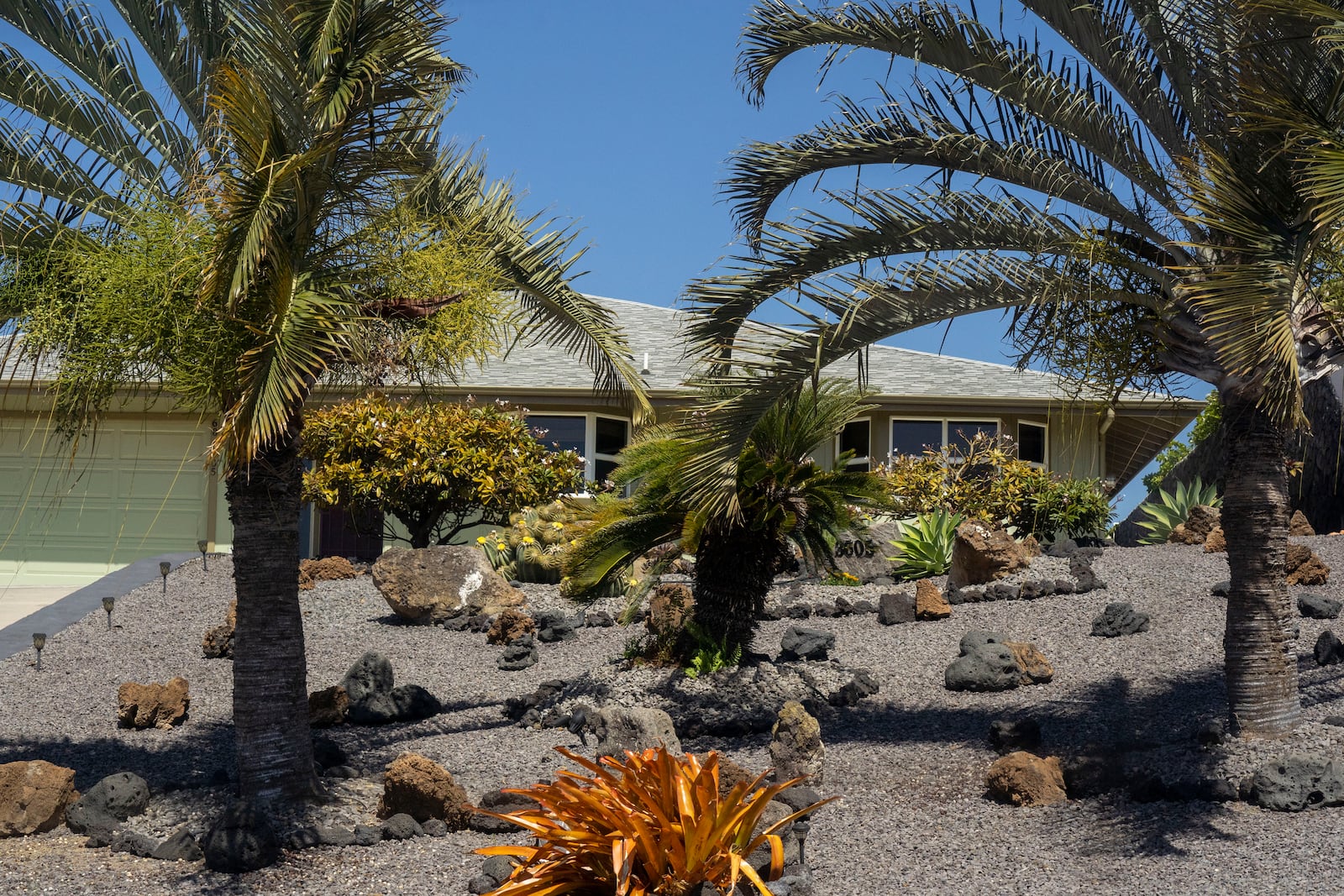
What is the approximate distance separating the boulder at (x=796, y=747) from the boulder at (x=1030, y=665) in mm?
3329

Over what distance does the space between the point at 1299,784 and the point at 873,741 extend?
2.95 metres

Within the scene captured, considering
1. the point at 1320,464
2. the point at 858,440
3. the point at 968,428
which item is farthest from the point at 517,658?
the point at 1320,464

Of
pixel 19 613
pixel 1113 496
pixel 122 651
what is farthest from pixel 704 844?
pixel 1113 496

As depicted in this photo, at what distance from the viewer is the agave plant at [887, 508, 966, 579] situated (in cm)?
1460

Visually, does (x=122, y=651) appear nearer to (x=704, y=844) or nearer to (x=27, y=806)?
(x=27, y=806)

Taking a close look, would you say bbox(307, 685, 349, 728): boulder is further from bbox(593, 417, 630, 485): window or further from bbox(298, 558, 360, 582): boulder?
bbox(593, 417, 630, 485): window

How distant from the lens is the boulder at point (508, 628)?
12.6m

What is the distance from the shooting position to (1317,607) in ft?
36.2

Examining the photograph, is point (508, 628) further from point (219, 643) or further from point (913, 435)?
point (913, 435)

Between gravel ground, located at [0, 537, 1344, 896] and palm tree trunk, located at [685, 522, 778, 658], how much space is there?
0.67 meters

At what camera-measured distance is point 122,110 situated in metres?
8.43

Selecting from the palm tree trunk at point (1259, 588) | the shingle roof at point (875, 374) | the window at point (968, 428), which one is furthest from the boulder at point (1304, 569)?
the window at point (968, 428)

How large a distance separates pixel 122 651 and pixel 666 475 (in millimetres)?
6607

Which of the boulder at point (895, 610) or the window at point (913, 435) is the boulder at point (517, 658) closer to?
the boulder at point (895, 610)
